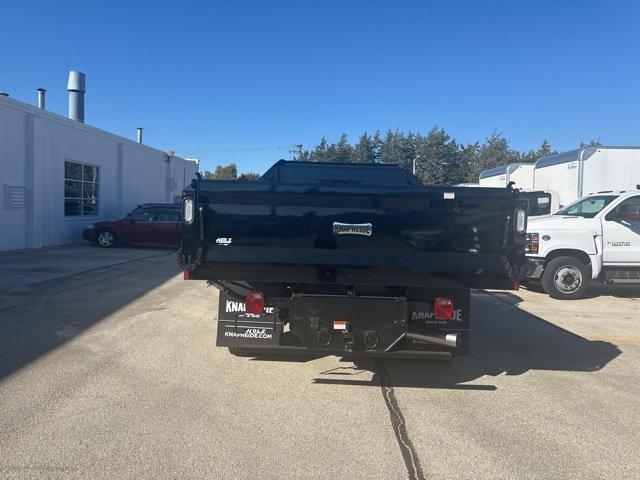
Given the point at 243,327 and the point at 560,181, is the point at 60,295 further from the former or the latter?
the point at 560,181

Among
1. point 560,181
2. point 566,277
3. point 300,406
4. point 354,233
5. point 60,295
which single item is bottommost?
point 300,406

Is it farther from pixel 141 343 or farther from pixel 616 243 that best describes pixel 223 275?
pixel 616 243

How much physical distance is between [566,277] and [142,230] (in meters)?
13.5

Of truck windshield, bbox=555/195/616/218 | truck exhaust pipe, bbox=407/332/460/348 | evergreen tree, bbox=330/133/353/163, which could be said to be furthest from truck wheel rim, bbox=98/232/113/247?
evergreen tree, bbox=330/133/353/163

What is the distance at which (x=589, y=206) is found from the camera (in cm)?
1066

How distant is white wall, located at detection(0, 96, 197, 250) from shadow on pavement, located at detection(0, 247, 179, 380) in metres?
1.72

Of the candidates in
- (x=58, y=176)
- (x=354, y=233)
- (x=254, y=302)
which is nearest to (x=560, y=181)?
(x=354, y=233)

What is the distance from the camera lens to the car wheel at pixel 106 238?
17.9 m

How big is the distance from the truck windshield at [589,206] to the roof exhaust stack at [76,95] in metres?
24.1

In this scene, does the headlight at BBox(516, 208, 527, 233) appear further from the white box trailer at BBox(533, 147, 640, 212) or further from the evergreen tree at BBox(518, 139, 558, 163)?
the evergreen tree at BBox(518, 139, 558, 163)

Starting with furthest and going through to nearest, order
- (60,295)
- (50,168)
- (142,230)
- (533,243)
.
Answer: (142,230) < (50,168) < (533,243) < (60,295)

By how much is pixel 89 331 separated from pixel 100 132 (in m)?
15.7

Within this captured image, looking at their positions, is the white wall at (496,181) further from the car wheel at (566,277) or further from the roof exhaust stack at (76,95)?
the roof exhaust stack at (76,95)

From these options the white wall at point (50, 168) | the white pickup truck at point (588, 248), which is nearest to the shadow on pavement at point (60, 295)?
the white wall at point (50, 168)
